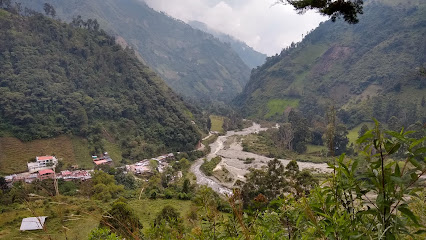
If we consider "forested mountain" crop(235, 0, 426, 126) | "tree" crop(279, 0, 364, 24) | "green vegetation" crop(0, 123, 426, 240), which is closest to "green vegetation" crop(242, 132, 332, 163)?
"forested mountain" crop(235, 0, 426, 126)

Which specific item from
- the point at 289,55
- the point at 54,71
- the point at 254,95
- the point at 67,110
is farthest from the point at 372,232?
the point at 289,55

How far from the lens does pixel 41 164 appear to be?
33.6 metres

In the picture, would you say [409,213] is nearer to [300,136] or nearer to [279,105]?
[300,136]

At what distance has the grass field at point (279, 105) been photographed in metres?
86.1

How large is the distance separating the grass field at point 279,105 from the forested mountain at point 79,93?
39890 mm

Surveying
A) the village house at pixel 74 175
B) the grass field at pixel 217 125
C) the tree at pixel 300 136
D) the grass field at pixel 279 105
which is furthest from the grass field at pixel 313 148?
the village house at pixel 74 175

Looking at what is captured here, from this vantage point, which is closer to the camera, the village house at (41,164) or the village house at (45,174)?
the village house at (45,174)

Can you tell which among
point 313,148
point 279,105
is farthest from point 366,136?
point 279,105

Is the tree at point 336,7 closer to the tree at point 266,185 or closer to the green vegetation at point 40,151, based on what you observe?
the tree at point 266,185

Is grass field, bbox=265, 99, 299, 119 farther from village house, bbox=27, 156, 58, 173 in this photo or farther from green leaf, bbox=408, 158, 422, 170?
green leaf, bbox=408, 158, 422, 170

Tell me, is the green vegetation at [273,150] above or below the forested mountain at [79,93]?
below

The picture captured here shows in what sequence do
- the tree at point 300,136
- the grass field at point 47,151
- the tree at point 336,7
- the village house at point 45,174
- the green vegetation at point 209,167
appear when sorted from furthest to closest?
the tree at point 300,136 → the green vegetation at point 209,167 → the grass field at point 47,151 → the village house at point 45,174 → the tree at point 336,7

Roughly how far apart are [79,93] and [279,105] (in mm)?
61560

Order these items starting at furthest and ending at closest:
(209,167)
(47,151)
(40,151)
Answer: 1. (209,167)
2. (47,151)
3. (40,151)
